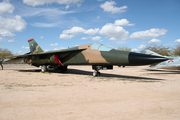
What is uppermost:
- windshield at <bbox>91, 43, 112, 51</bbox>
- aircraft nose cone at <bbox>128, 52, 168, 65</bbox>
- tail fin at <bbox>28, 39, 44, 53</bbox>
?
tail fin at <bbox>28, 39, 44, 53</bbox>

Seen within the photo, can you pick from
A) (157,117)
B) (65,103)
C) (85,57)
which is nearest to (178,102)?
(157,117)

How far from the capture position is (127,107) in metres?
3.56

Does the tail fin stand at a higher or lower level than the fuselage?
higher

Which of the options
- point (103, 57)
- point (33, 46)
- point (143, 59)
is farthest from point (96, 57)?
point (33, 46)

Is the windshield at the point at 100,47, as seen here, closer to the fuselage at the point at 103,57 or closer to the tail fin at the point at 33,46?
the fuselage at the point at 103,57

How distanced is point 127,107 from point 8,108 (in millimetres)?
3213

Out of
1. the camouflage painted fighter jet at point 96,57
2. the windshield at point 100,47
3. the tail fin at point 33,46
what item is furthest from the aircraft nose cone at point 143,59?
the tail fin at point 33,46

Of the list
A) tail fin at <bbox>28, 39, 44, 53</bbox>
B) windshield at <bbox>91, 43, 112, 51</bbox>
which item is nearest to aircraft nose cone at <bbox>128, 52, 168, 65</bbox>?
windshield at <bbox>91, 43, 112, 51</bbox>

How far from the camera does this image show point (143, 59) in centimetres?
778

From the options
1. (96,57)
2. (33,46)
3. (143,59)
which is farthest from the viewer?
(33,46)

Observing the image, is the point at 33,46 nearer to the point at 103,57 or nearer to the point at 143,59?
the point at 103,57

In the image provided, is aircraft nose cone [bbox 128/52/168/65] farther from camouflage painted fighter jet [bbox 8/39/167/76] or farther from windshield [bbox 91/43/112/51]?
windshield [bbox 91/43/112/51]

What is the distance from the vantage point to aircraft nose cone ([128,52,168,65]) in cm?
750

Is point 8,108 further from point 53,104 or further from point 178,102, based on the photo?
point 178,102
